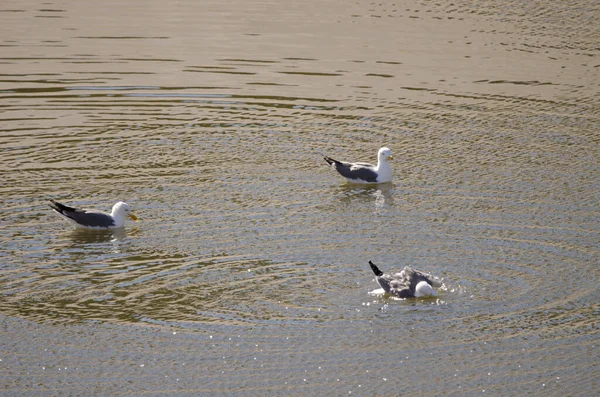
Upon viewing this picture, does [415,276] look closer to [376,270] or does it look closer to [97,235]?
[376,270]

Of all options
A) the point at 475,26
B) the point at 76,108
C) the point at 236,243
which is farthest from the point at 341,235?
the point at 475,26

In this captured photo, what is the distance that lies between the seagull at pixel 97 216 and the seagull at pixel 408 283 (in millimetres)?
3879

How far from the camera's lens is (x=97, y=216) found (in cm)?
1390

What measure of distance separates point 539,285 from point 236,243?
3.65m

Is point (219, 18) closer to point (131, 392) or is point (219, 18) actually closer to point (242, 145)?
point (242, 145)

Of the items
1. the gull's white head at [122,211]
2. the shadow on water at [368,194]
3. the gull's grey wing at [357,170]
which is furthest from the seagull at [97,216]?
the gull's grey wing at [357,170]

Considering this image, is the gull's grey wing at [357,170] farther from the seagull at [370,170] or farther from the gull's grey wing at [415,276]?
the gull's grey wing at [415,276]

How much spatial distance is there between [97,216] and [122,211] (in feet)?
1.07

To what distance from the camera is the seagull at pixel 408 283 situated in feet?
37.0

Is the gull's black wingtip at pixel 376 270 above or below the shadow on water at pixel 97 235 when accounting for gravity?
above

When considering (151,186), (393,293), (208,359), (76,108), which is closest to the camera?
(208,359)

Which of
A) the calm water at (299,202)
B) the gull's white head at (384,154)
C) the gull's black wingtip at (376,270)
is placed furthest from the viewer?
the gull's white head at (384,154)

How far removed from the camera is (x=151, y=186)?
15320mm

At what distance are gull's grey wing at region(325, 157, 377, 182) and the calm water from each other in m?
0.21
